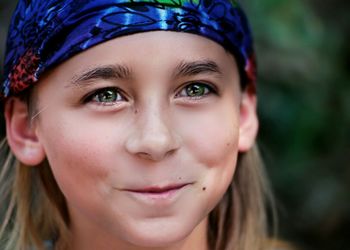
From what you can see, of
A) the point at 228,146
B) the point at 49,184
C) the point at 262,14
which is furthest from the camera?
the point at 262,14

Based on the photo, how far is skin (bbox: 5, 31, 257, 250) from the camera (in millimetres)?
2361

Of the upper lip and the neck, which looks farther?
the neck

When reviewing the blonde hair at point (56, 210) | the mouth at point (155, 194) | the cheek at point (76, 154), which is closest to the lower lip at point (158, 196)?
the mouth at point (155, 194)

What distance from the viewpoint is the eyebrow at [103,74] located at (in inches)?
93.6

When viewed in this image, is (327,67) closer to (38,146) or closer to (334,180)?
(334,180)

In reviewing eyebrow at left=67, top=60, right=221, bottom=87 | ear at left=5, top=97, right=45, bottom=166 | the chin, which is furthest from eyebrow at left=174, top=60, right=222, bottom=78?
ear at left=5, top=97, right=45, bottom=166

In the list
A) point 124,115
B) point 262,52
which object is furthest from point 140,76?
point 262,52

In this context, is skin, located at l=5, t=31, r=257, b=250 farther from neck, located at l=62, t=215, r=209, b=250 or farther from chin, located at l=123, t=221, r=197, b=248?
neck, located at l=62, t=215, r=209, b=250

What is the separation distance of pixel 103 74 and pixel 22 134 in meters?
0.54

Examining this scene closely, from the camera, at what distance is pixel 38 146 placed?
2.71 metres

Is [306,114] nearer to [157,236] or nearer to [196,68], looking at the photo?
[196,68]

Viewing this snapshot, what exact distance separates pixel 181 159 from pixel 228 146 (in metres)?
0.23

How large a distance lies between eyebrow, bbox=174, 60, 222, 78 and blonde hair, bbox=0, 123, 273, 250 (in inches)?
26.0

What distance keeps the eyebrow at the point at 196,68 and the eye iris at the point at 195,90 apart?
0.05 meters
